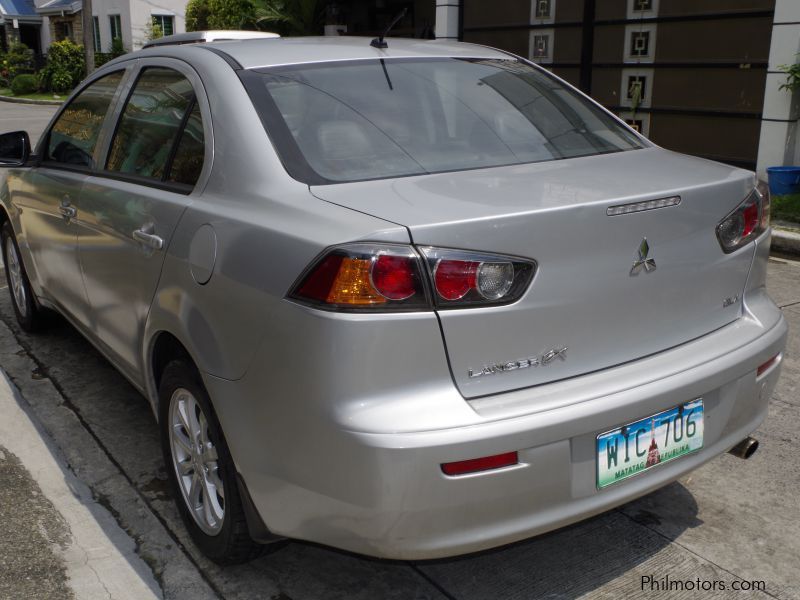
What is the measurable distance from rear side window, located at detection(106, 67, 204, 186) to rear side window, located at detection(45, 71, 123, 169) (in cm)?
27

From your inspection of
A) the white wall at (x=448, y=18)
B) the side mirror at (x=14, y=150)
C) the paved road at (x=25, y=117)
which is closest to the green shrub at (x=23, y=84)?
the paved road at (x=25, y=117)

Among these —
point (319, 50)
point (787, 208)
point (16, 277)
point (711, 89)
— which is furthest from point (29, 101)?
point (319, 50)

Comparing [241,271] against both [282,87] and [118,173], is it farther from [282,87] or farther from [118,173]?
[118,173]

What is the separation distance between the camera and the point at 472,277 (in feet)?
6.88

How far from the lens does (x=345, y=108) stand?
278 cm

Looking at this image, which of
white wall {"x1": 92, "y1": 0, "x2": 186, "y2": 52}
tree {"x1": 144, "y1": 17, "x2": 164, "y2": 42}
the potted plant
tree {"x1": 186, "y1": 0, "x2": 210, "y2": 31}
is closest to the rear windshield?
the potted plant

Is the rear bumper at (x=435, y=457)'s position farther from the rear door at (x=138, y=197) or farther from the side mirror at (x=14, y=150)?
the side mirror at (x=14, y=150)

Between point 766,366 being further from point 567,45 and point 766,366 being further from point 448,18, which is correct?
point 448,18

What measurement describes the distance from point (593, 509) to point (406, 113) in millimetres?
1389

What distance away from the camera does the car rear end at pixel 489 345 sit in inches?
81.4

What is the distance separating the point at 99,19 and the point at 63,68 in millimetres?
3398

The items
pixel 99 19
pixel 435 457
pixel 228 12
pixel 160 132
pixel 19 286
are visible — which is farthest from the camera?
pixel 99 19

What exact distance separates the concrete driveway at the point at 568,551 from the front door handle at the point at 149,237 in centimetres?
100

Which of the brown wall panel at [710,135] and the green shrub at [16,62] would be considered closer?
the brown wall panel at [710,135]
